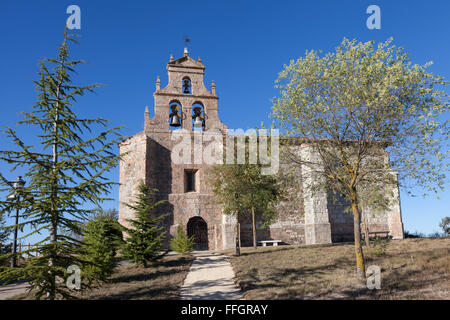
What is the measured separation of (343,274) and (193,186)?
49.6 ft

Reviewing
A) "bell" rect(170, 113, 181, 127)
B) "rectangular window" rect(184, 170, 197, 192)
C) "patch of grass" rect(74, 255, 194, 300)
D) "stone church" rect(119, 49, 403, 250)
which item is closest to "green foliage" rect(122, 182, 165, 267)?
"patch of grass" rect(74, 255, 194, 300)

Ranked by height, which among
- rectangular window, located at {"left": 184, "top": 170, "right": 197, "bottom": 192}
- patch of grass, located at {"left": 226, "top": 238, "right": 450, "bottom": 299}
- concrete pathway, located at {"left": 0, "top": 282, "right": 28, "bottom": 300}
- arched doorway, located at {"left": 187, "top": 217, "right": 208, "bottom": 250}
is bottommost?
concrete pathway, located at {"left": 0, "top": 282, "right": 28, "bottom": 300}

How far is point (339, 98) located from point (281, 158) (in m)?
3.21

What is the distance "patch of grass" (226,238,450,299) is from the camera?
340 inches

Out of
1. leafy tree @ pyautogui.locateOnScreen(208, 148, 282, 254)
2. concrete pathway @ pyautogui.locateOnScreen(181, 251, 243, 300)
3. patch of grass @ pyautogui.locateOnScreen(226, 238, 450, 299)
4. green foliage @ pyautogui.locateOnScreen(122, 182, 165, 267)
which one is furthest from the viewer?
leafy tree @ pyautogui.locateOnScreen(208, 148, 282, 254)

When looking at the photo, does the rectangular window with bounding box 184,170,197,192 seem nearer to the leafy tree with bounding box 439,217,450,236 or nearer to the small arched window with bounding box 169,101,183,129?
the small arched window with bounding box 169,101,183,129

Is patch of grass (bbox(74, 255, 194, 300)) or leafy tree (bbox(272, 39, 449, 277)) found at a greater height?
leafy tree (bbox(272, 39, 449, 277))

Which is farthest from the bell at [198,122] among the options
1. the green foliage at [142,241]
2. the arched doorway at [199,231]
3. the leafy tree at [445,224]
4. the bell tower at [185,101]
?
the leafy tree at [445,224]

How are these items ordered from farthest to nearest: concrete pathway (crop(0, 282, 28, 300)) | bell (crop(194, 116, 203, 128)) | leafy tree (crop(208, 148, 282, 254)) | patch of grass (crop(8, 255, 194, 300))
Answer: bell (crop(194, 116, 203, 128)) < leafy tree (crop(208, 148, 282, 254)) < concrete pathway (crop(0, 282, 28, 300)) < patch of grass (crop(8, 255, 194, 300))

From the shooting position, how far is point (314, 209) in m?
23.5

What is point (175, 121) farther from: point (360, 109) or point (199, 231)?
point (360, 109)

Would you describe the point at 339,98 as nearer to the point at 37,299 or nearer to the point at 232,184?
the point at 232,184

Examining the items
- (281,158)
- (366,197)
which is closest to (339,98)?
(281,158)

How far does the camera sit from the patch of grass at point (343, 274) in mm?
8625
